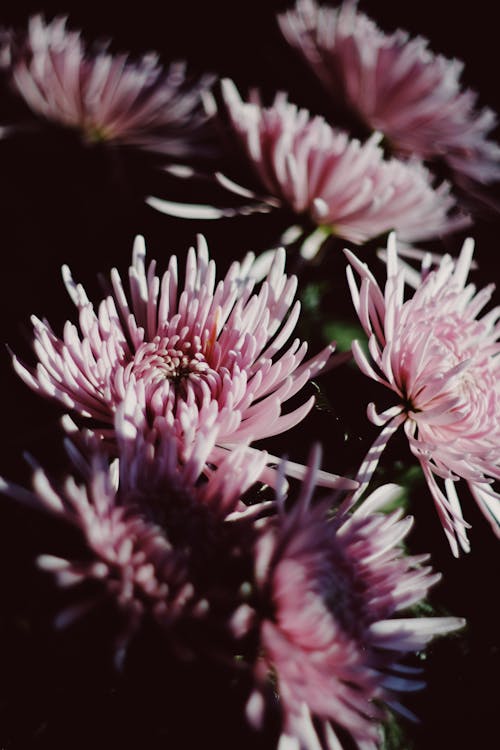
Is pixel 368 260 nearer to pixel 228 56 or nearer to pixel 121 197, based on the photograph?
pixel 121 197

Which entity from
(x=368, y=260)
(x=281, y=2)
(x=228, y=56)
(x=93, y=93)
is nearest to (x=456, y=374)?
(x=368, y=260)

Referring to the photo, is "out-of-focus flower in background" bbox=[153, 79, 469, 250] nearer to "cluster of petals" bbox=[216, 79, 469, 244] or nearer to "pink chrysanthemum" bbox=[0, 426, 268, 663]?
"cluster of petals" bbox=[216, 79, 469, 244]

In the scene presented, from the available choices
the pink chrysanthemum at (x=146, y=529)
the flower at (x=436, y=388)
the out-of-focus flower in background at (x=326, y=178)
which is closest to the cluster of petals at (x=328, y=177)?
the out-of-focus flower in background at (x=326, y=178)

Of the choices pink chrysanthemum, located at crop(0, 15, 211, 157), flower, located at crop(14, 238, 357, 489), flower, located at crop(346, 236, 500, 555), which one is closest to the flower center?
flower, located at crop(14, 238, 357, 489)

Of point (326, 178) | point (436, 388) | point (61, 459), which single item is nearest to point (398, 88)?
point (326, 178)

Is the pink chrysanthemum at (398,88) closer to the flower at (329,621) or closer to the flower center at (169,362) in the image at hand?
the flower center at (169,362)

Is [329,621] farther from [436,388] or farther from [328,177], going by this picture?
[328,177]
